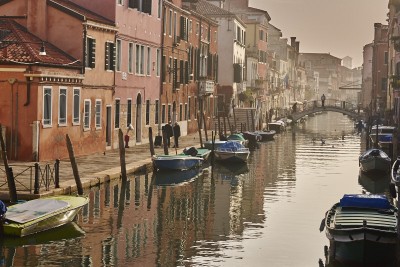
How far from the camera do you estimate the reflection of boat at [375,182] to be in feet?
118

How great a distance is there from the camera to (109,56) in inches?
1640

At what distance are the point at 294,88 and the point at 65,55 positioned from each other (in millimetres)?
122867

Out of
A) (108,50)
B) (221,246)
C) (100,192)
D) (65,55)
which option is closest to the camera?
(221,246)

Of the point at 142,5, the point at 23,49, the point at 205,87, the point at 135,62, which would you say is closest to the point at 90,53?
the point at 23,49

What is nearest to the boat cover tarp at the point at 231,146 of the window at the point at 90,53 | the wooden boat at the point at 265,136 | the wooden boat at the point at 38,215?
the window at the point at 90,53

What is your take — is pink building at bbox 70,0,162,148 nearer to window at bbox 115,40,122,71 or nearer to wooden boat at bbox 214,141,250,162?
window at bbox 115,40,122,71

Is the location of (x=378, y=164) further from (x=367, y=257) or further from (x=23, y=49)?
(x=367, y=257)

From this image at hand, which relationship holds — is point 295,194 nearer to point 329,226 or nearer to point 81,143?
point 81,143

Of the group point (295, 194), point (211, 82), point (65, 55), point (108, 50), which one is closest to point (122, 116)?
point (108, 50)

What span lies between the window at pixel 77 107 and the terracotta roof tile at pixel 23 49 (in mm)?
1190

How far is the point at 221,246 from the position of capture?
21.4m

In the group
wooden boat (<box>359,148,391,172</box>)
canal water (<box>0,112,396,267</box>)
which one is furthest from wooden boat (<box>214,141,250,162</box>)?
wooden boat (<box>359,148,391,172</box>)

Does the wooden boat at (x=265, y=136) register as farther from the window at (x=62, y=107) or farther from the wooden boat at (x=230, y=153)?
the window at (x=62, y=107)

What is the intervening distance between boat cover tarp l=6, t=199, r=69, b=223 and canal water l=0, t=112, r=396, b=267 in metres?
0.57
